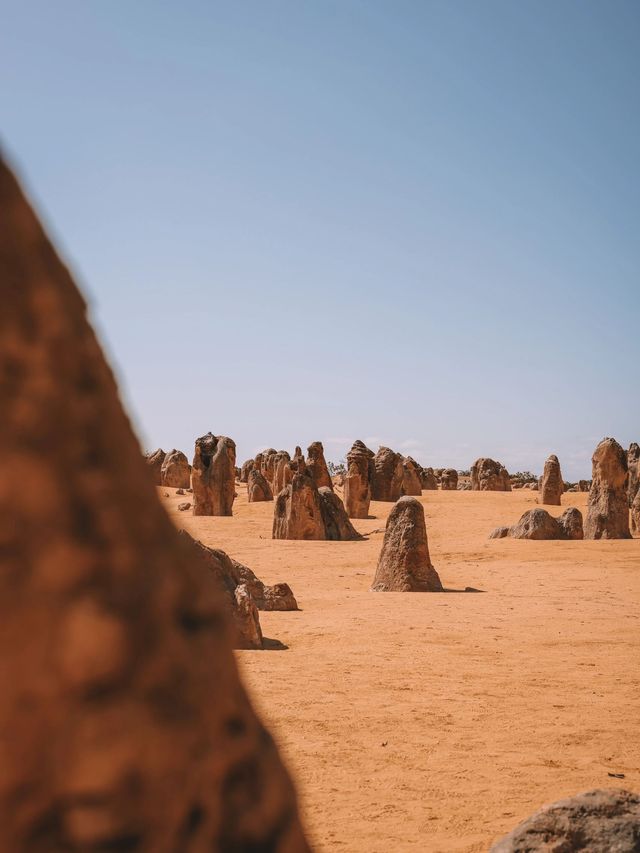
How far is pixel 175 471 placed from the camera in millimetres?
42062

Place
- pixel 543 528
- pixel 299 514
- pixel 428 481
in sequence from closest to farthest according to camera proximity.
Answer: pixel 543 528, pixel 299 514, pixel 428 481

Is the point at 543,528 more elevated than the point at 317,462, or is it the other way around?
the point at 317,462

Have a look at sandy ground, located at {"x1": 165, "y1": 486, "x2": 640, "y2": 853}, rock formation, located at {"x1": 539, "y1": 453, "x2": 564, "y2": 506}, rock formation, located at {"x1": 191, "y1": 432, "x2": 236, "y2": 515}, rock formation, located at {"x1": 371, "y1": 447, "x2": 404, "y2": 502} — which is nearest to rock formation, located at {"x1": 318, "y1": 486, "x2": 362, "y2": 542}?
rock formation, located at {"x1": 191, "y1": 432, "x2": 236, "y2": 515}

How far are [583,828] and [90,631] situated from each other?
112 inches

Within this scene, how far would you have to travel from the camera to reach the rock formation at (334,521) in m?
21.7

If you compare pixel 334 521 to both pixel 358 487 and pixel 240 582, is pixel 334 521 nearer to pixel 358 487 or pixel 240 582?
pixel 358 487

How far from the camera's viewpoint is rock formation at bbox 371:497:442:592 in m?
12.3

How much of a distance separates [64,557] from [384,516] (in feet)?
93.0

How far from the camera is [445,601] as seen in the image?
444 inches

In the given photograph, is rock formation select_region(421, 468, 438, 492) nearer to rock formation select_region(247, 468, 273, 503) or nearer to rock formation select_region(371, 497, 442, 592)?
rock formation select_region(247, 468, 273, 503)

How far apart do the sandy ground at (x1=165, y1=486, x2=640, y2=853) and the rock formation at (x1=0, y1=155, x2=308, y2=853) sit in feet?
9.79

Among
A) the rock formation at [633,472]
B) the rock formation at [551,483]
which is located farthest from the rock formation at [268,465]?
the rock formation at [633,472]

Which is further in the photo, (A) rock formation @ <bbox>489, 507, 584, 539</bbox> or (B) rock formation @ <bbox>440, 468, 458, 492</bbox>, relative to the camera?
(B) rock formation @ <bbox>440, 468, 458, 492</bbox>

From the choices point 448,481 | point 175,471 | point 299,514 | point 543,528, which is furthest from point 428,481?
point 543,528
